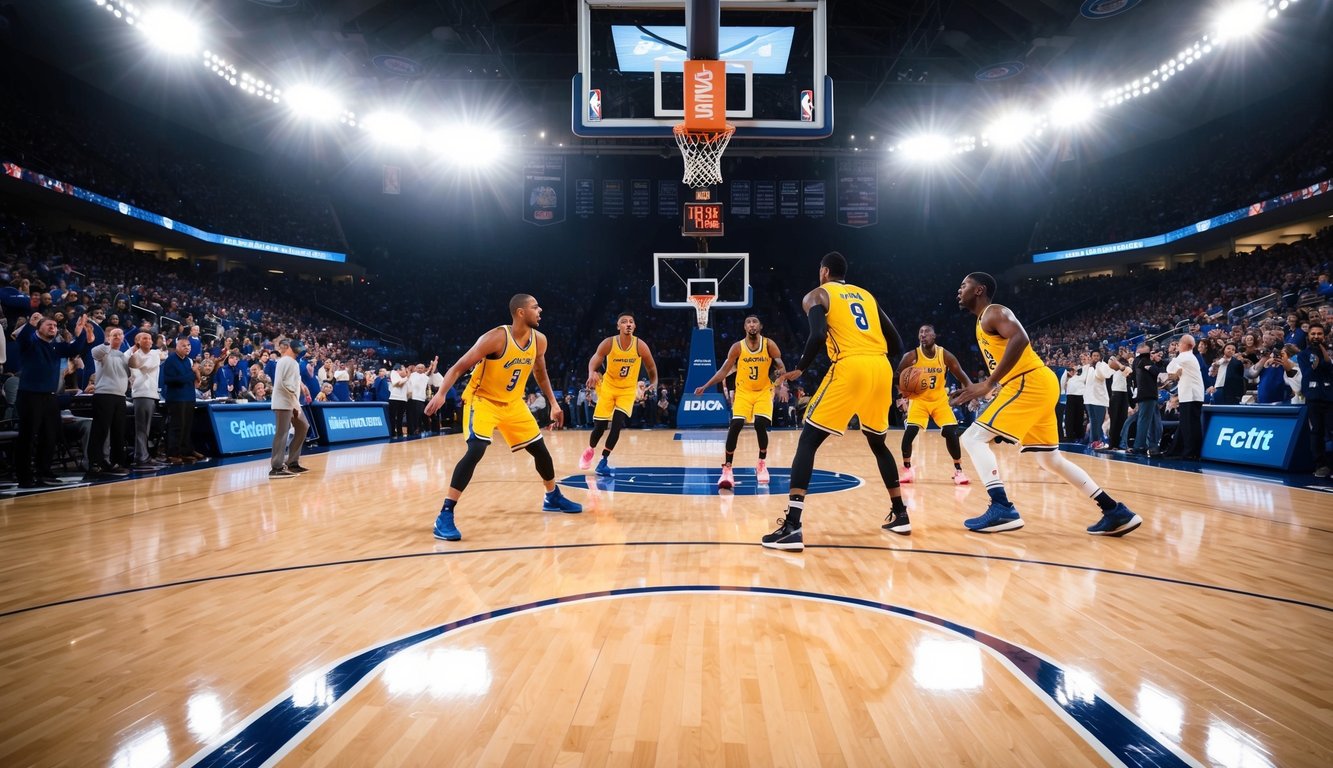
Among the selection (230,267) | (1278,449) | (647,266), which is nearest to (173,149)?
(230,267)

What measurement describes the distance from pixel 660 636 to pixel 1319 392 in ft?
31.4

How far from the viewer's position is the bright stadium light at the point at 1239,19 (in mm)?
17094

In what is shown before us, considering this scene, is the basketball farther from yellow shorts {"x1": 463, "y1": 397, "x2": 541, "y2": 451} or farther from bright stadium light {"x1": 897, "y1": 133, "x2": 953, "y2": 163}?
bright stadium light {"x1": 897, "y1": 133, "x2": 953, "y2": 163}

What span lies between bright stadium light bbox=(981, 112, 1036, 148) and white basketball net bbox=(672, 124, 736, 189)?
47.1 feet

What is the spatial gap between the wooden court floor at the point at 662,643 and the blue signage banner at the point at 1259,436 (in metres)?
4.09

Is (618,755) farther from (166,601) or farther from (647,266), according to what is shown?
(647,266)

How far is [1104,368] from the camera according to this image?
1195 centimetres

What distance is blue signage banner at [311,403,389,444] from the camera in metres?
13.7

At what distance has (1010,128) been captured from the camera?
892 inches

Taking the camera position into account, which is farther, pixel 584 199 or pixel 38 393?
pixel 584 199

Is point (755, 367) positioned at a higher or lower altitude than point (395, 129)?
lower

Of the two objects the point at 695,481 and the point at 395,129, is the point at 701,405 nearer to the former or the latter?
the point at 695,481

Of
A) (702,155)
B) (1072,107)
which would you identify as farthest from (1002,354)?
(1072,107)

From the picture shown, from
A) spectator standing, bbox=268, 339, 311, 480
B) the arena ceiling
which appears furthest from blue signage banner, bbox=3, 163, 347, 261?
spectator standing, bbox=268, 339, 311, 480
